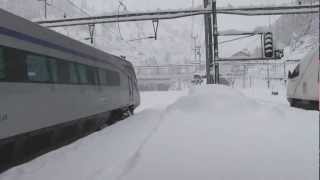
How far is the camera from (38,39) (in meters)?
9.34

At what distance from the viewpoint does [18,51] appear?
8258 millimetres

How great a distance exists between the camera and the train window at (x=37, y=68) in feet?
28.8

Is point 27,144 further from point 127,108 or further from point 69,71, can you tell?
point 127,108

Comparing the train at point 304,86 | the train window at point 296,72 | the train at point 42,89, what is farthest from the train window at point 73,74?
Result: the train window at point 296,72

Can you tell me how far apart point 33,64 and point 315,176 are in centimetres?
593

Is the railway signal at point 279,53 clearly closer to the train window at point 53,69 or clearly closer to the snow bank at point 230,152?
the snow bank at point 230,152

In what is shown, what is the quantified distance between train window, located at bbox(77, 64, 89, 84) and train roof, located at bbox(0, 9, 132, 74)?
20 cm

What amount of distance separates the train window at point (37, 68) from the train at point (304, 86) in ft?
32.5

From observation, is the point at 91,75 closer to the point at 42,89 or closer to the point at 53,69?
the point at 53,69

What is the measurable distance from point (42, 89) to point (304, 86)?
1320 centimetres

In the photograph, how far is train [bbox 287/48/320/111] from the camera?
17281 mm

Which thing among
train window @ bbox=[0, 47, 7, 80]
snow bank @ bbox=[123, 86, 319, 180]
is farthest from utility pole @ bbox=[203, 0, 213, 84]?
train window @ bbox=[0, 47, 7, 80]

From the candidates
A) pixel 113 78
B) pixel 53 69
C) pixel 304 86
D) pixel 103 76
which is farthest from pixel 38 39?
pixel 304 86

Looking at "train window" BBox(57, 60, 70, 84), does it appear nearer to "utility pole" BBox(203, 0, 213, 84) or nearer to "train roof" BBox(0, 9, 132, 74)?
"train roof" BBox(0, 9, 132, 74)
